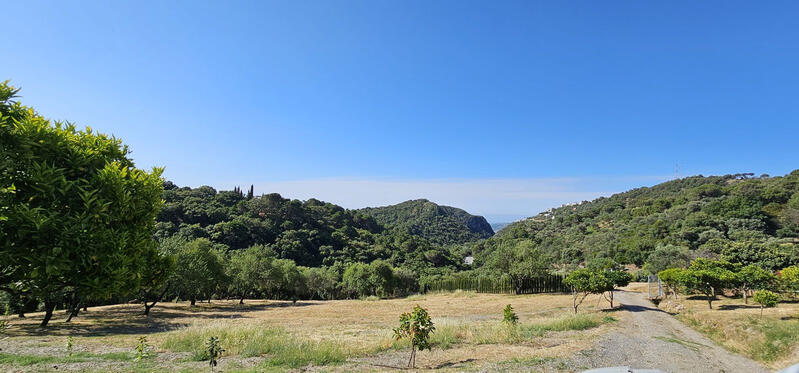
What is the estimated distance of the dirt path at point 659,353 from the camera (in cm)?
1076

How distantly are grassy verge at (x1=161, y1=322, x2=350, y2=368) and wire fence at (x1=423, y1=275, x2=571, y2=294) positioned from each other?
43630 mm

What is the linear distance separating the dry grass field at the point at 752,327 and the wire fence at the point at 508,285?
23.0 meters

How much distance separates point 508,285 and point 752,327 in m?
35.5

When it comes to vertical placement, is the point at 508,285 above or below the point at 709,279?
below

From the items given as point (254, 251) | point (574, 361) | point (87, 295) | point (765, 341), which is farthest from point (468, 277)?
point (87, 295)

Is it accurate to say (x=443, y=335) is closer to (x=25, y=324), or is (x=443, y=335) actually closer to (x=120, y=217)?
(x=120, y=217)

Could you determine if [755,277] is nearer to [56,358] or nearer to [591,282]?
[591,282]

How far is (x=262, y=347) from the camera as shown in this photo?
1196 centimetres

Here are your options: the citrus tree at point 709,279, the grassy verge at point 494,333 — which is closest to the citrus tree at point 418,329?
the grassy verge at point 494,333

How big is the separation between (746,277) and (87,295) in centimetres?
3657

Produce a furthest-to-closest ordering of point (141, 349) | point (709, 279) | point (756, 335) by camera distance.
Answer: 1. point (709, 279)
2. point (756, 335)
3. point (141, 349)

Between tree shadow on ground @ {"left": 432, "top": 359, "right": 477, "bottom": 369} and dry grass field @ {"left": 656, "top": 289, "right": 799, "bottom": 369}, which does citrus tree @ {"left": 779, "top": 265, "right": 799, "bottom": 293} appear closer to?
dry grass field @ {"left": 656, "top": 289, "right": 799, "bottom": 369}

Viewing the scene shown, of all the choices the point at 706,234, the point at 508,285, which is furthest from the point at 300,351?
the point at 706,234

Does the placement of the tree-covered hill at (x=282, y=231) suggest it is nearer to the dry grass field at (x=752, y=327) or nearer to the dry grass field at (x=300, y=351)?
the dry grass field at (x=300, y=351)
